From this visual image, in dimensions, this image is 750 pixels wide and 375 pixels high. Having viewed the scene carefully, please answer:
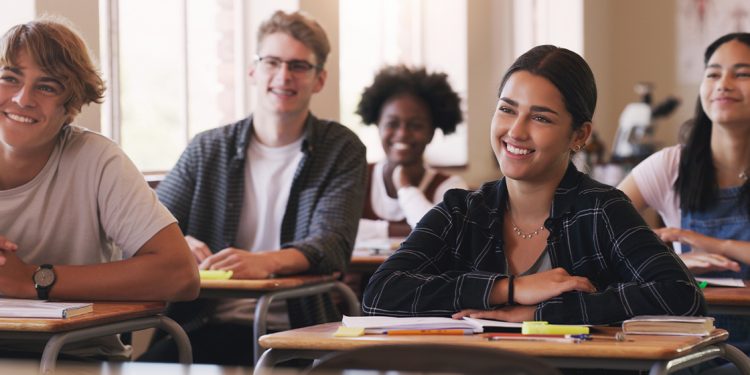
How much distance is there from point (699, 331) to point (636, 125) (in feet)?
22.6

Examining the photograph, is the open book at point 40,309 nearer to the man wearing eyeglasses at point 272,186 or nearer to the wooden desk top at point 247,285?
the wooden desk top at point 247,285

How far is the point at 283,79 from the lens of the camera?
3.97m

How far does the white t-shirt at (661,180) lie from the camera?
3.78m

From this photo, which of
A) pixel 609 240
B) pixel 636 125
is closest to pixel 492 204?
pixel 609 240

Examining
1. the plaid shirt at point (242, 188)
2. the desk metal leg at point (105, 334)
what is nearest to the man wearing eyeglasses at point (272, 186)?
the plaid shirt at point (242, 188)

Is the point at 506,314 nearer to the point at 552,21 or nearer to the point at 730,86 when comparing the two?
the point at 730,86

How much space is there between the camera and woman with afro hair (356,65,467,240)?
15.8 feet

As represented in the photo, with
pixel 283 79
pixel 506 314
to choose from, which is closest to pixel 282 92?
pixel 283 79

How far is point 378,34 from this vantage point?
6891 mm

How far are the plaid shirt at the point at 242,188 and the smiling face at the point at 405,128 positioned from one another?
38.4 inches

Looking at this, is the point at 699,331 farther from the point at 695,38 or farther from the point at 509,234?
the point at 695,38

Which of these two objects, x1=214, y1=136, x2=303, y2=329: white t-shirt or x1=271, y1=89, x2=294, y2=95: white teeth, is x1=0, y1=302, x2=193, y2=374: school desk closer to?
x1=214, y1=136, x2=303, y2=329: white t-shirt

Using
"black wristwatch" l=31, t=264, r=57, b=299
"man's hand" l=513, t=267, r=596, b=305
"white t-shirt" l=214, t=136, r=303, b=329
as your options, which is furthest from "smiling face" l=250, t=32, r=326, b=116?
"man's hand" l=513, t=267, r=596, b=305

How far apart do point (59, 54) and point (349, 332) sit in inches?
47.0
